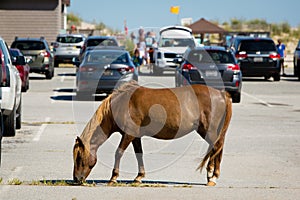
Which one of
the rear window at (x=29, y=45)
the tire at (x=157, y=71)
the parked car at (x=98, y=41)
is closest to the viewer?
the rear window at (x=29, y=45)

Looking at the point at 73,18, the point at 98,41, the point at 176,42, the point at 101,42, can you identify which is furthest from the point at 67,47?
the point at 73,18

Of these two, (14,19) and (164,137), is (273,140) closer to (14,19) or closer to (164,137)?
(164,137)

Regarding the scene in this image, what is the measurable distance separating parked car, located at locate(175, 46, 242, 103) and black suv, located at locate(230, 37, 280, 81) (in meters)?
9.62

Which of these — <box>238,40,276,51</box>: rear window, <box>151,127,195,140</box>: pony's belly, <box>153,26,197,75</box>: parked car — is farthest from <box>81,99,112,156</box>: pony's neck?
<box>153,26,197,75</box>: parked car

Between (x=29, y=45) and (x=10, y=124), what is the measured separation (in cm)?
1859

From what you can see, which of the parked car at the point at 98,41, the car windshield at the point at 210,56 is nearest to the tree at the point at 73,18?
the parked car at the point at 98,41

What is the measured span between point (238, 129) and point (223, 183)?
684 centimetres

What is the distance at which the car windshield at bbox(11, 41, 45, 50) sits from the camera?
33406 mm

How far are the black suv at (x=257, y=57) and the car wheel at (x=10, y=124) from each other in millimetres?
19991

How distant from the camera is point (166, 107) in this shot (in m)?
10.1

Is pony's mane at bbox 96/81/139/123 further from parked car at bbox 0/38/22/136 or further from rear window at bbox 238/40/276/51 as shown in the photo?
rear window at bbox 238/40/276/51

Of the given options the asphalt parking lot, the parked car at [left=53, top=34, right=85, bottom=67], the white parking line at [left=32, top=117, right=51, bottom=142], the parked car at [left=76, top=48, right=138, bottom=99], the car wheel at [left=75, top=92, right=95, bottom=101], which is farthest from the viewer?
the parked car at [left=53, top=34, right=85, bottom=67]

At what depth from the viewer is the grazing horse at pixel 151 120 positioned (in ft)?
32.0

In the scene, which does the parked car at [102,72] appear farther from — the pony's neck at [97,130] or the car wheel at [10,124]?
the pony's neck at [97,130]
